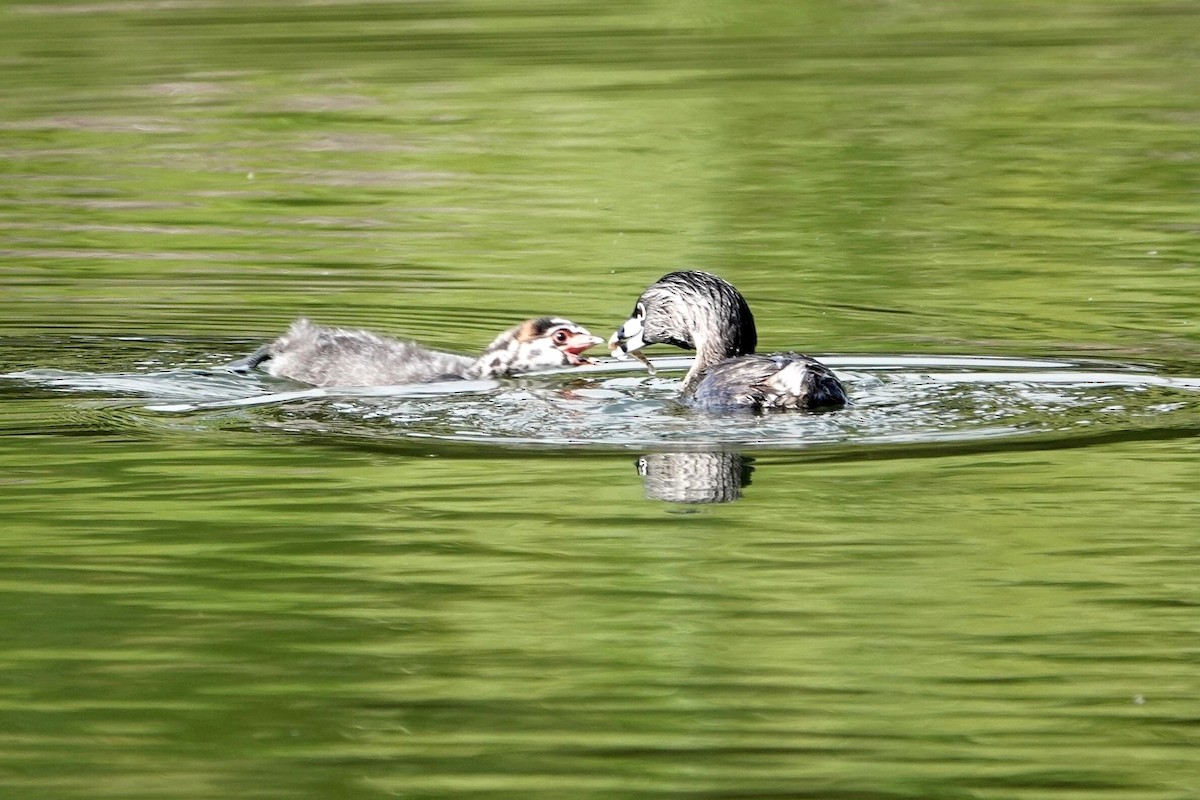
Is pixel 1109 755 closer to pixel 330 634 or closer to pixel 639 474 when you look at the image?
pixel 330 634

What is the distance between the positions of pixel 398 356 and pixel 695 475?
7.28 feet

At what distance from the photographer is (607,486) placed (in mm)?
7332

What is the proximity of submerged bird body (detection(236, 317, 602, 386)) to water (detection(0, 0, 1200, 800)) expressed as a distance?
0.16 m

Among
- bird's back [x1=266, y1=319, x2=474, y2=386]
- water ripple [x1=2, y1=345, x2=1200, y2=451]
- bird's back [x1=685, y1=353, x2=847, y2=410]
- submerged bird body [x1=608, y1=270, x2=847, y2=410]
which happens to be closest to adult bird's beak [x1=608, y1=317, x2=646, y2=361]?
submerged bird body [x1=608, y1=270, x2=847, y2=410]

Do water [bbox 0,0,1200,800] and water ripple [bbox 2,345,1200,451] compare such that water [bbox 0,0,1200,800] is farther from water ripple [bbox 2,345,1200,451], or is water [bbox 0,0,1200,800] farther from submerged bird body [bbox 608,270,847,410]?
submerged bird body [bbox 608,270,847,410]

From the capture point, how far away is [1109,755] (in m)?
4.89

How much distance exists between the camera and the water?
507 centimetres

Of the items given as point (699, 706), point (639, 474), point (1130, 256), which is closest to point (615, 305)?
point (1130, 256)

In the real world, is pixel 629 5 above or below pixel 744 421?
above

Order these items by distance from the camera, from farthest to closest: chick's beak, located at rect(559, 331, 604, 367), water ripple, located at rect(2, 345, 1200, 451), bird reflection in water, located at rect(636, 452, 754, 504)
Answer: chick's beak, located at rect(559, 331, 604, 367)
water ripple, located at rect(2, 345, 1200, 451)
bird reflection in water, located at rect(636, 452, 754, 504)

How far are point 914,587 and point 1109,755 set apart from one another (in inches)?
49.9

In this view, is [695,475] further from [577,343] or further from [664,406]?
[577,343]

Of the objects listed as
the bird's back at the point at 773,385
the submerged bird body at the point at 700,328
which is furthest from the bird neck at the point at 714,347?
the bird's back at the point at 773,385

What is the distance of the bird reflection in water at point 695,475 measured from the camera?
721 cm
